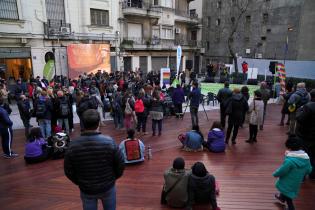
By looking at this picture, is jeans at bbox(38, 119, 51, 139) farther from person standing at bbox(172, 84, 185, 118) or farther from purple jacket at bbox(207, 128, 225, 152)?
person standing at bbox(172, 84, 185, 118)

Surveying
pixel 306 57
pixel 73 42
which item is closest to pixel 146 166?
pixel 73 42

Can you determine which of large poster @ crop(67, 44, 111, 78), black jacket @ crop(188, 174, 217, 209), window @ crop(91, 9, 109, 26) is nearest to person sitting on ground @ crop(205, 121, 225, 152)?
black jacket @ crop(188, 174, 217, 209)

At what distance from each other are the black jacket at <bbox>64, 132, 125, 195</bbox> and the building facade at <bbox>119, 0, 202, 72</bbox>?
2250 centimetres

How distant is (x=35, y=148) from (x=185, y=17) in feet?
97.3

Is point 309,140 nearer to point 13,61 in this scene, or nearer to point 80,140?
point 80,140

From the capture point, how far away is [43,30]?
18.5m

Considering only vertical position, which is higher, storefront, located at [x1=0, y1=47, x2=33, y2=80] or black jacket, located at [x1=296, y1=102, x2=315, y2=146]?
storefront, located at [x1=0, y1=47, x2=33, y2=80]

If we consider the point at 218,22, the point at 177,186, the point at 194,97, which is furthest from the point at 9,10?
the point at 218,22

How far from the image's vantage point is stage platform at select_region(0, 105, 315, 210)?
4.77 meters

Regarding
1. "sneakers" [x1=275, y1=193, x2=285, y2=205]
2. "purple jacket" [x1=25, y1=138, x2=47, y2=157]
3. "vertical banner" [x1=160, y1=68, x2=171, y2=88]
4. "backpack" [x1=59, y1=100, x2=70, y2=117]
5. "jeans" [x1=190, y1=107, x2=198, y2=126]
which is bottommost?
"sneakers" [x1=275, y1=193, x2=285, y2=205]

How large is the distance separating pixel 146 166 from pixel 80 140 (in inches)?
160

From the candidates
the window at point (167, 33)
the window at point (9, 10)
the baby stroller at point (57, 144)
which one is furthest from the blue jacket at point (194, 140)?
the window at point (167, 33)

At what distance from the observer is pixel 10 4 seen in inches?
650

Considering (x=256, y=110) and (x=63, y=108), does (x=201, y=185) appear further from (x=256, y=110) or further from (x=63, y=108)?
(x=63, y=108)
